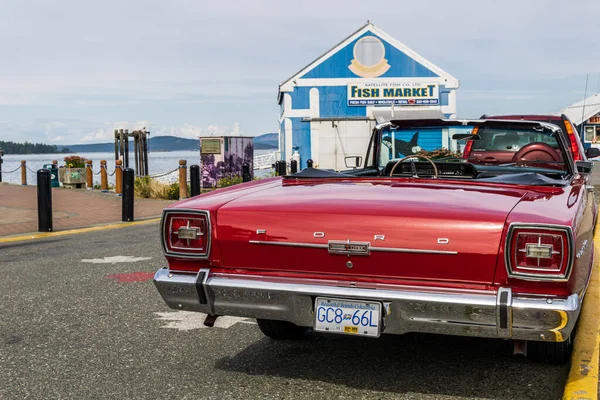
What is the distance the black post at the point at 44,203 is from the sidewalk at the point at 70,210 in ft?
1.03

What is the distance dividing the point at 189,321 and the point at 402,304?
230cm

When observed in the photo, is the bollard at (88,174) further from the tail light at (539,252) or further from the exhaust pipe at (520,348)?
the tail light at (539,252)

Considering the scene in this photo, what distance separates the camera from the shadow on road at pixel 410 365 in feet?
12.5

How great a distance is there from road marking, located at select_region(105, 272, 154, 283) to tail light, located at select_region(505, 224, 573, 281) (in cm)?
438

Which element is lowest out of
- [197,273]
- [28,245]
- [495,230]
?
[28,245]

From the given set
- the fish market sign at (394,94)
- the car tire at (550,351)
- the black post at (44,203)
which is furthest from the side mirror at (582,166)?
the fish market sign at (394,94)

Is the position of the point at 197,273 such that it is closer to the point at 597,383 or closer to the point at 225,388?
the point at 225,388

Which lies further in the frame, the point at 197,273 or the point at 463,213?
the point at 197,273

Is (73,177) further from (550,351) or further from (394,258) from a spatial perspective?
(394,258)

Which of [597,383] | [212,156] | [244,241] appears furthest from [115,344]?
[212,156]

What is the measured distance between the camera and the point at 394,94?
3400 cm

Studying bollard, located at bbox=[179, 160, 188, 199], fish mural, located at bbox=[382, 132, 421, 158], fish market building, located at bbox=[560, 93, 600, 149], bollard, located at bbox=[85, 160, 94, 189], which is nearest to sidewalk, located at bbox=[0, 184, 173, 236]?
bollard, located at bbox=[179, 160, 188, 199]

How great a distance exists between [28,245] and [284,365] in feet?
21.7

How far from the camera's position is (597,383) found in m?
3.61
